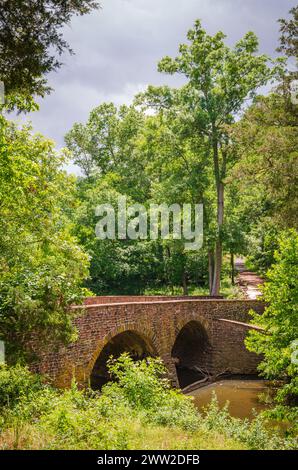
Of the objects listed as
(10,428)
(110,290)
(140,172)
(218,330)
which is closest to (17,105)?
(10,428)

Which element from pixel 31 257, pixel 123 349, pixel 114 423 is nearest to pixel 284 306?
pixel 114 423

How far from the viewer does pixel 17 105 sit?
321 inches

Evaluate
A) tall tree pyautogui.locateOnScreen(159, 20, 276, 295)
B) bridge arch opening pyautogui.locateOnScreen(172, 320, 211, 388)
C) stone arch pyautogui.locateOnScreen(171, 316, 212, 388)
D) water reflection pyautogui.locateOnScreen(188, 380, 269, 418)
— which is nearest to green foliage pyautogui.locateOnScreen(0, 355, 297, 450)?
water reflection pyautogui.locateOnScreen(188, 380, 269, 418)

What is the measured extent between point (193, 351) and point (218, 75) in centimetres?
1489

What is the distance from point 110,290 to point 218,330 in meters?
11.6

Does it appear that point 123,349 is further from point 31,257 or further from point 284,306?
point 284,306

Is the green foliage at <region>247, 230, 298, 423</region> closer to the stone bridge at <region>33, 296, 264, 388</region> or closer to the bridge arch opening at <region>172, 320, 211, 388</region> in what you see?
the stone bridge at <region>33, 296, 264, 388</region>

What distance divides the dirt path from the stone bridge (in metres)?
6.91

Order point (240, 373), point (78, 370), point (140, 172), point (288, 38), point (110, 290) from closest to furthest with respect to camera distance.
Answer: point (78, 370), point (288, 38), point (240, 373), point (110, 290), point (140, 172)

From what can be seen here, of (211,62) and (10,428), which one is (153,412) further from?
(211,62)

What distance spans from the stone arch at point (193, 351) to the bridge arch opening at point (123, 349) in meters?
3.18

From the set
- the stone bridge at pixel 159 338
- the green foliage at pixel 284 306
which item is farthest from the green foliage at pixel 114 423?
the green foliage at pixel 284 306

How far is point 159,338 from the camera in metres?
16.1

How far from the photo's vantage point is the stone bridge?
38.5 ft
